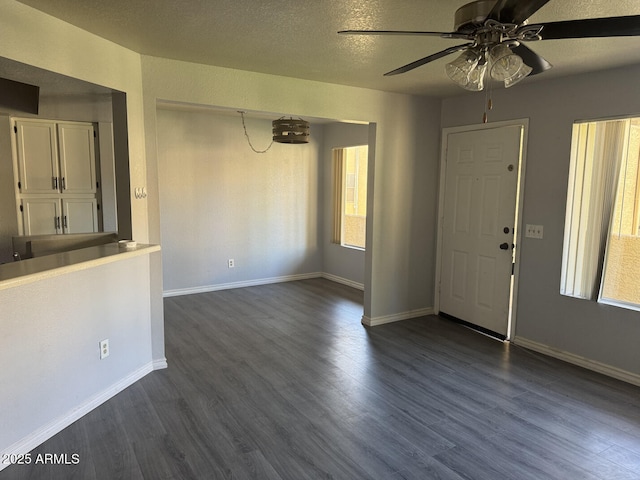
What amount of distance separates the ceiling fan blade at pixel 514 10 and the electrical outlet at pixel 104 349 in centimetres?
294

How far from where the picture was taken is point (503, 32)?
1.73 m

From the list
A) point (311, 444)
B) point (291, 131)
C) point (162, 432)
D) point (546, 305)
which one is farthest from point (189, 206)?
point (546, 305)

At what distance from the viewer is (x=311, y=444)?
2441 millimetres

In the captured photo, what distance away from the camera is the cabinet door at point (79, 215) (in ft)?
15.7

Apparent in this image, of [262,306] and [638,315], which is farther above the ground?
[638,315]

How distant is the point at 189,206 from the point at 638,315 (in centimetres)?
502

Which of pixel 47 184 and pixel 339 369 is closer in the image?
pixel 339 369

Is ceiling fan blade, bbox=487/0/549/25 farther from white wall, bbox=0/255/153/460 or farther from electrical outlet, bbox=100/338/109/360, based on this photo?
electrical outlet, bbox=100/338/109/360

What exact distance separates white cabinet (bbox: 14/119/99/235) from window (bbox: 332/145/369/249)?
337 centimetres

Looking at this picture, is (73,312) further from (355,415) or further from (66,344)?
(355,415)

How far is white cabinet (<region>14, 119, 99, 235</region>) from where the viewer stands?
4531 millimetres

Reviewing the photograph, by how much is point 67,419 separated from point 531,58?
10.8 feet

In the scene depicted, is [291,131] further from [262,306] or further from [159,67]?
[262,306]

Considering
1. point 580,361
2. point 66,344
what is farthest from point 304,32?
point 580,361
